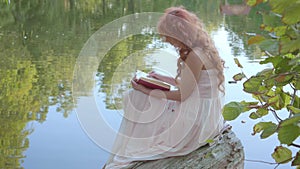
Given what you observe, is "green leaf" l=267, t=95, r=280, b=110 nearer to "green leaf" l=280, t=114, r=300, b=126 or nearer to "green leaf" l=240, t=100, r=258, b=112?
"green leaf" l=240, t=100, r=258, b=112

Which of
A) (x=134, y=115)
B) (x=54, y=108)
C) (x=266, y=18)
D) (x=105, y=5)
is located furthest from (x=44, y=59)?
(x=105, y=5)

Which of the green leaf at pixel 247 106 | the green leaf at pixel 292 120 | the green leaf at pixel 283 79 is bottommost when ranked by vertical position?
the green leaf at pixel 292 120

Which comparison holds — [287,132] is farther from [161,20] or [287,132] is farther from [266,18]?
[161,20]

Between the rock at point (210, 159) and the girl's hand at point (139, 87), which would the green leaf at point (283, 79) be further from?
the girl's hand at point (139, 87)

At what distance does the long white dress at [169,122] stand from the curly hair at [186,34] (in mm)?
69

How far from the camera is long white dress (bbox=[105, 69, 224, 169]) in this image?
2744 millimetres

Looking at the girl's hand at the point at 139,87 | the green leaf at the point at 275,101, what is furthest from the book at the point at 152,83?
the green leaf at the point at 275,101

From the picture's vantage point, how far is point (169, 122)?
2.81 meters

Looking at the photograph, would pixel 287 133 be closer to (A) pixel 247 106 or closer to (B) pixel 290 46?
(B) pixel 290 46

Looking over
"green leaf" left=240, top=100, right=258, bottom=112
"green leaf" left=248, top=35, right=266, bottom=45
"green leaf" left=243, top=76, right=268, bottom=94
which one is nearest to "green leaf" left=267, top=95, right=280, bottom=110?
"green leaf" left=240, top=100, right=258, bottom=112

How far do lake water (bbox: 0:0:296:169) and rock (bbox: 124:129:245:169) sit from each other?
1.46ft

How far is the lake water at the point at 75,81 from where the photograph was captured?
4094mm

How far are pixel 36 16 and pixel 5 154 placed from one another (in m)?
10.7

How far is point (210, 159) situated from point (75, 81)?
2114 mm
